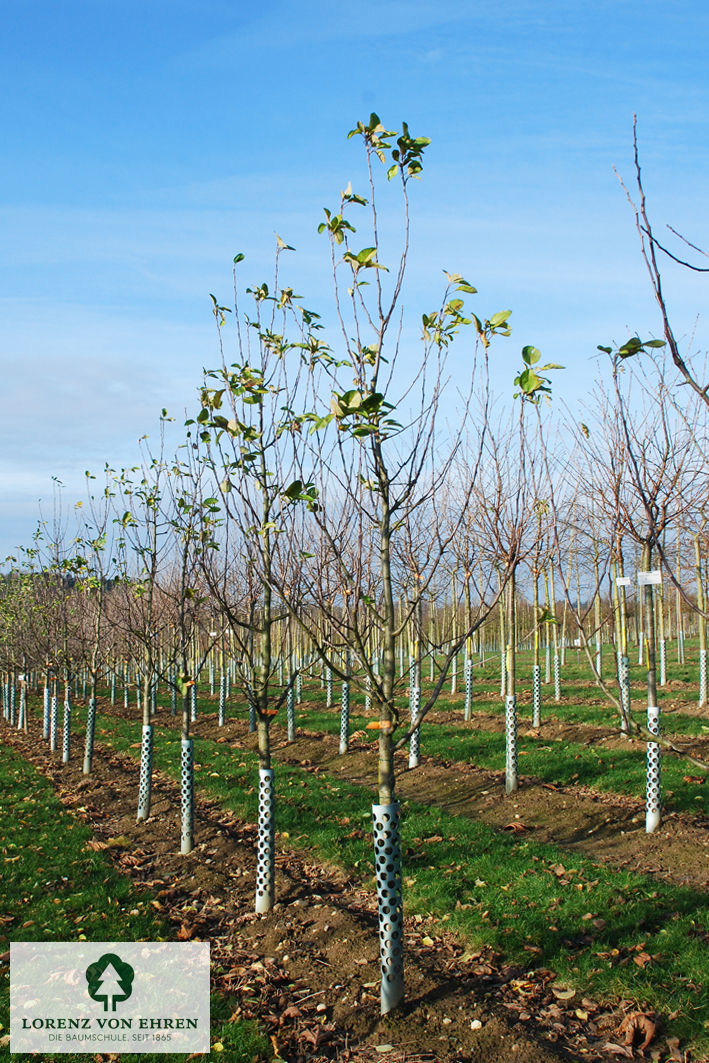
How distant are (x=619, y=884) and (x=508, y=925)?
126 centimetres

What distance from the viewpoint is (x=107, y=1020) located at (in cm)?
498

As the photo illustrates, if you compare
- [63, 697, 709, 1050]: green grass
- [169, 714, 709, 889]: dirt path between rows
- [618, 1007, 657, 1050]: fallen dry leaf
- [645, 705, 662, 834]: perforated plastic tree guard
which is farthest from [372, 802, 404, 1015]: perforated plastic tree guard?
[645, 705, 662, 834]: perforated plastic tree guard

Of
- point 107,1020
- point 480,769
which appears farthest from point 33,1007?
point 480,769

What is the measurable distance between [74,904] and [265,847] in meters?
2.12

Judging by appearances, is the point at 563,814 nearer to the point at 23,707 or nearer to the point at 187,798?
the point at 187,798

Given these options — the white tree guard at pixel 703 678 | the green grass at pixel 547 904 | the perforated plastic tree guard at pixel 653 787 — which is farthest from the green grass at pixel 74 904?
the white tree guard at pixel 703 678

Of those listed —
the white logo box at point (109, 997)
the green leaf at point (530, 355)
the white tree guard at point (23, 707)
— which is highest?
the green leaf at point (530, 355)

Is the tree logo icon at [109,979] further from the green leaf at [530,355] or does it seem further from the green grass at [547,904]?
A: the green leaf at [530,355]

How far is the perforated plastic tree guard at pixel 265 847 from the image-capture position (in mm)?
6566

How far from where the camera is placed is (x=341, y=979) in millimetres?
5250

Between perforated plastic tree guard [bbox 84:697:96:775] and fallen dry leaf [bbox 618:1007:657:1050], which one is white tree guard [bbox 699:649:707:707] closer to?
fallen dry leaf [bbox 618:1007:657:1050]

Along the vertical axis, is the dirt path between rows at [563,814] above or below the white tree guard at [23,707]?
above

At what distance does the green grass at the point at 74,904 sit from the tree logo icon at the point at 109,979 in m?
0.42

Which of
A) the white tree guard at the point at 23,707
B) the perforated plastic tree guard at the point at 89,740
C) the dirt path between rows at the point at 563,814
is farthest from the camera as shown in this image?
the white tree guard at the point at 23,707
